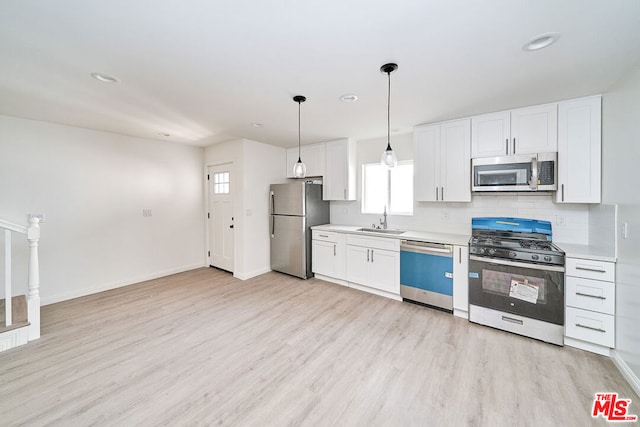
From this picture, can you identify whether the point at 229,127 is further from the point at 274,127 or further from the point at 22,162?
the point at 22,162

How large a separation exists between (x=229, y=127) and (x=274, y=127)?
65cm

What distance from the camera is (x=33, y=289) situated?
8.47 ft

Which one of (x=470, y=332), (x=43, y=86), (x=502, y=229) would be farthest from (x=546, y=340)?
(x=43, y=86)

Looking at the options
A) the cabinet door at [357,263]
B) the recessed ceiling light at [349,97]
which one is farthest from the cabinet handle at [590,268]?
the recessed ceiling light at [349,97]

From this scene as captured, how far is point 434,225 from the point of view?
12.3 feet

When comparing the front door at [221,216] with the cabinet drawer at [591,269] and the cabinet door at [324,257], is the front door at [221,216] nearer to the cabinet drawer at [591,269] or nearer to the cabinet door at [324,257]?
the cabinet door at [324,257]

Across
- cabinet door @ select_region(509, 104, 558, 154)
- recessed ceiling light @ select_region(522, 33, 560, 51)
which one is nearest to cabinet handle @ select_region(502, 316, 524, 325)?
cabinet door @ select_region(509, 104, 558, 154)

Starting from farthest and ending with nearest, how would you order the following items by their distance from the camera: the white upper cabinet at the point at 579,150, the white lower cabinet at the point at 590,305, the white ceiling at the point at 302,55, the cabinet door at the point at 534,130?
the cabinet door at the point at 534,130 → the white upper cabinet at the point at 579,150 → the white lower cabinet at the point at 590,305 → the white ceiling at the point at 302,55

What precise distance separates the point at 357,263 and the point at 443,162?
1.89 metres

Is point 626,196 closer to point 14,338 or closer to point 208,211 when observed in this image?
point 14,338

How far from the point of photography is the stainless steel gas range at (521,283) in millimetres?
2402

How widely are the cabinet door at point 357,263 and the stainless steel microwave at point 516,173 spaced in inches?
66.7

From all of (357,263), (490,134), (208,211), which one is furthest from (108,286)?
(490,134)

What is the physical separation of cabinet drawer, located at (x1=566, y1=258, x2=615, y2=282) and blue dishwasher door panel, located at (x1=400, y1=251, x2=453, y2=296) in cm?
103
